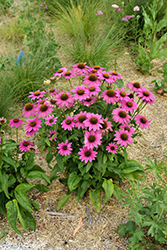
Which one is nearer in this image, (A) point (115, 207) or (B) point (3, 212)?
(B) point (3, 212)

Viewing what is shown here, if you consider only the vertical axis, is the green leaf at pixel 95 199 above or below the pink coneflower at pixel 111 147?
below

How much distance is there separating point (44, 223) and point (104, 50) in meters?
2.80

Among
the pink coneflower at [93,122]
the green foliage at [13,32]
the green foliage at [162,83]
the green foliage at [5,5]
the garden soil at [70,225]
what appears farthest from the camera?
the green foliage at [5,5]

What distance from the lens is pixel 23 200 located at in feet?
5.63

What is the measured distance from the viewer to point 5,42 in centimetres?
427

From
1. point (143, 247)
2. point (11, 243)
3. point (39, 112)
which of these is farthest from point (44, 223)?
point (39, 112)

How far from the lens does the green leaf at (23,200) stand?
1691 millimetres

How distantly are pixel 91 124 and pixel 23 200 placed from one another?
31.1 inches

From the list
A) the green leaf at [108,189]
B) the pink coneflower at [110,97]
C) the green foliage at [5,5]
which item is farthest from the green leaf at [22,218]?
the green foliage at [5,5]

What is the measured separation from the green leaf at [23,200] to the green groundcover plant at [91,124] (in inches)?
13.4

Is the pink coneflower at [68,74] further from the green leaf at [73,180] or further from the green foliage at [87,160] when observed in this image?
the green leaf at [73,180]

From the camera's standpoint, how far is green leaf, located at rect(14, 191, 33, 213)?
169 centimetres

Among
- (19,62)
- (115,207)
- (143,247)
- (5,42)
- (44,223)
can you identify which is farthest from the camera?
(5,42)

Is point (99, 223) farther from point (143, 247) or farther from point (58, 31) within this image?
point (58, 31)
